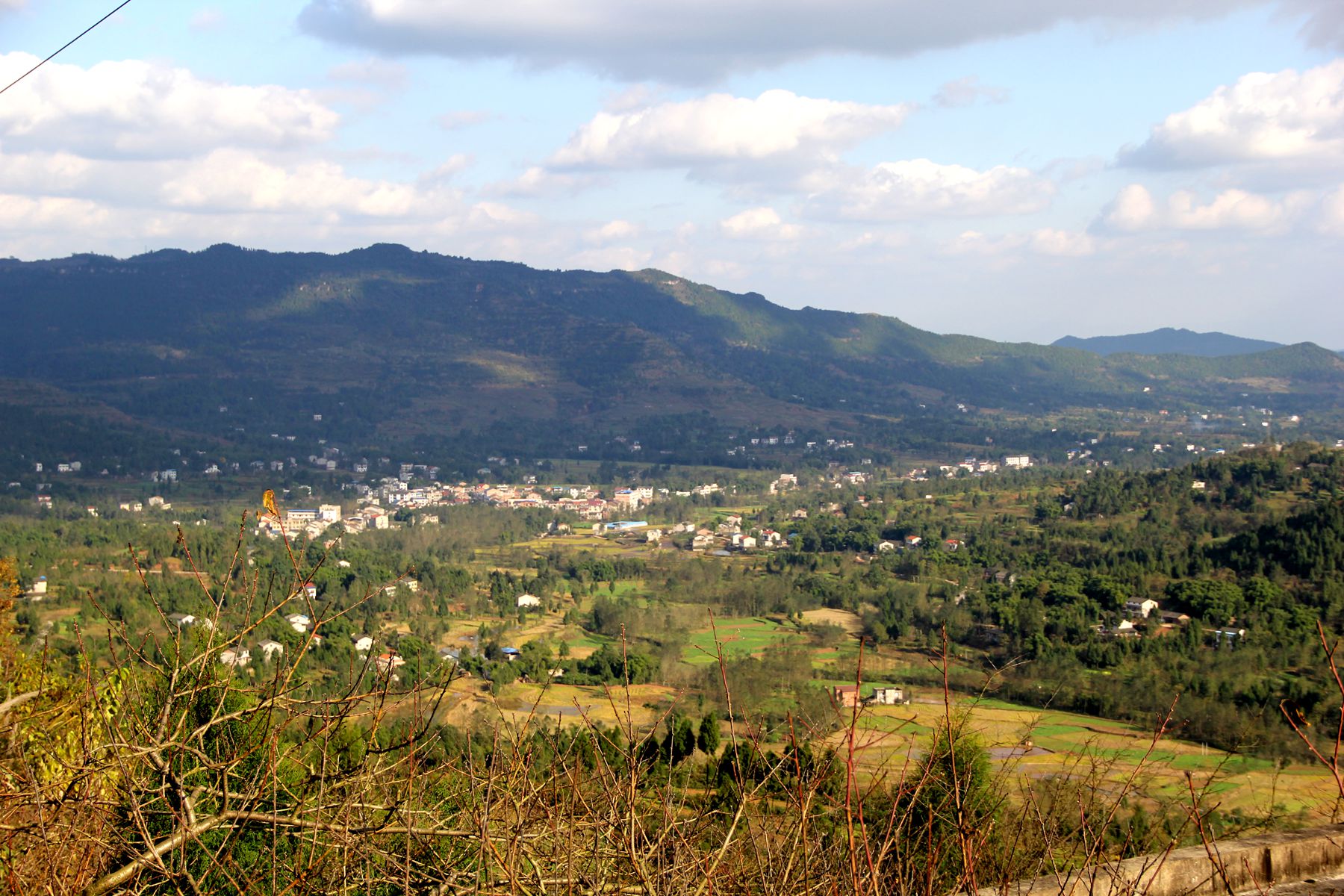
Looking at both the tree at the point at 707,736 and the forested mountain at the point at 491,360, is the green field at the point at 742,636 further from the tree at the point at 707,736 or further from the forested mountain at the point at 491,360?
the forested mountain at the point at 491,360

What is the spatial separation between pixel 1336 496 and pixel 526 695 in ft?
72.1

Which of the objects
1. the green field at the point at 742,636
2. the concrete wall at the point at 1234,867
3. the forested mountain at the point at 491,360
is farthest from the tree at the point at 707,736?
the forested mountain at the point at 491,360

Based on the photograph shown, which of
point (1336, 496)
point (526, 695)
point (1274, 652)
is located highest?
point (1336, 496)

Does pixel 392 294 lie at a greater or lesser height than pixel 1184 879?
greater

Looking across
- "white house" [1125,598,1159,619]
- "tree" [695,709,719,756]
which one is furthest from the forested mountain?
"tree" [695,709,719,756]

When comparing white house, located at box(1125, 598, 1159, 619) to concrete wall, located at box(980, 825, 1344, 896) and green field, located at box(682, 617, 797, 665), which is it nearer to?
green field, located at box(682, 617, 797, 665)

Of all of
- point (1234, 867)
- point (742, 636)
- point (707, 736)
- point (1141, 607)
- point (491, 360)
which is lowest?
point (742, 636)

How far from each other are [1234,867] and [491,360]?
103 metres

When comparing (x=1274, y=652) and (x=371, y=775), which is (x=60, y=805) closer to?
(x=371, y=775)

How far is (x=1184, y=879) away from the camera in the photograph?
3221mm

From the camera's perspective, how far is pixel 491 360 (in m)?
104

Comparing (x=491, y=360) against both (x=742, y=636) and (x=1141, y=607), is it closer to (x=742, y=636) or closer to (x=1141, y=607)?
(x=742, y=636)

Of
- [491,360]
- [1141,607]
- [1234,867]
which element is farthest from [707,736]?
[491,360]

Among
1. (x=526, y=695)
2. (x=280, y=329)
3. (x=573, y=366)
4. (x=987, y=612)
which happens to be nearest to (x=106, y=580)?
(x=526, y=695)
